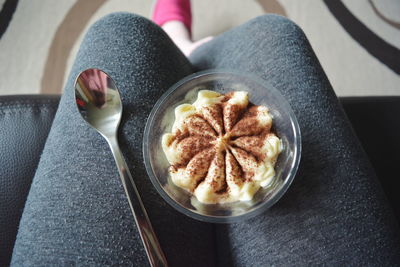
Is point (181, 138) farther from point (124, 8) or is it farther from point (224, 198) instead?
point (124, 8)

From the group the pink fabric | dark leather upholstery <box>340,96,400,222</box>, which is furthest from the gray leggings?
the pink fabric

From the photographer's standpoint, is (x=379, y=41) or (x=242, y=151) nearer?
(x=242, y=151)

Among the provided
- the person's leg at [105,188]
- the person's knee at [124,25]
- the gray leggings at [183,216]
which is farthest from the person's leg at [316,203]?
the person's knee at [124,25]

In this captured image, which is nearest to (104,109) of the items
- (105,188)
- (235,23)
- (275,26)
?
(105,188)

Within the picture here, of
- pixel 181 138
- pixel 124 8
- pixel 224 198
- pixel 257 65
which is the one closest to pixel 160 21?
pixel 124 8

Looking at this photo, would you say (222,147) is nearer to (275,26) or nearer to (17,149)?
(275,26)

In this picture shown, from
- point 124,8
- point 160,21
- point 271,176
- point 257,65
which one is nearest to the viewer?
point 271,176
